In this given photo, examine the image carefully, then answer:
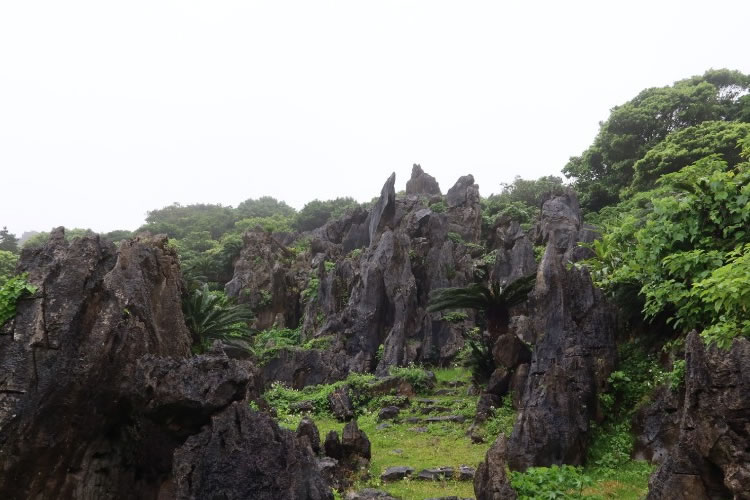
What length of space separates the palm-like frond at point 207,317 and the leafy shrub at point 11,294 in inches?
298

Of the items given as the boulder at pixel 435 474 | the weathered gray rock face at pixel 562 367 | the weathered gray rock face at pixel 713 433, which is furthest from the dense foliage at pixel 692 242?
the boulder at pixel 435 474


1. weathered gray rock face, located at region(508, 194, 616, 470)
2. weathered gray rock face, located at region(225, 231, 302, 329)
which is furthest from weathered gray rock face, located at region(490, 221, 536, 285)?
weathered gray rock face, located at region(508, 194, 616, 470)

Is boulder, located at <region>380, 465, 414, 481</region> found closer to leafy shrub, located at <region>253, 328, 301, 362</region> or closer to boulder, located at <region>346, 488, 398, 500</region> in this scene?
boulder, located at <region>346, 488, 398, 500</region>

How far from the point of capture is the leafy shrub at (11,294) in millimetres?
6879

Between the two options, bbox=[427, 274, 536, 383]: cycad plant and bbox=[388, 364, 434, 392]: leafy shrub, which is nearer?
bbox=[427, 274, 536, 383]: cycad plant

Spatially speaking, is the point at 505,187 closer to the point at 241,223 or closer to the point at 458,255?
the point at 458,255

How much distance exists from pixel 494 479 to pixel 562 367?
474cm

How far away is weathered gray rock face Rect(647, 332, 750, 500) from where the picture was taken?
226 inches

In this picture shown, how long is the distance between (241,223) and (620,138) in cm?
3856

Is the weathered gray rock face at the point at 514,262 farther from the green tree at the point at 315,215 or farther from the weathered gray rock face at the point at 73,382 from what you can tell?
the green tree at the point at 315,215

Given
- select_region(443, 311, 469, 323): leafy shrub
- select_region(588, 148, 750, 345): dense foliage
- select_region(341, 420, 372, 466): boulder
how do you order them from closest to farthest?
select_region(588, 148, 750, 345): dense foliage → select_region(341, 420, 372, 466): boulder → select_region(443, 311, 469, 323): leafy shrub

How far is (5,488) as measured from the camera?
20.3 feet

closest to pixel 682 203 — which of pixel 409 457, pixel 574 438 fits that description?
pixel 574 438

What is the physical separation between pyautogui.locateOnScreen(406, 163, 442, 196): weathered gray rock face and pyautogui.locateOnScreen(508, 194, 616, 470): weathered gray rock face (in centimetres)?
3359
